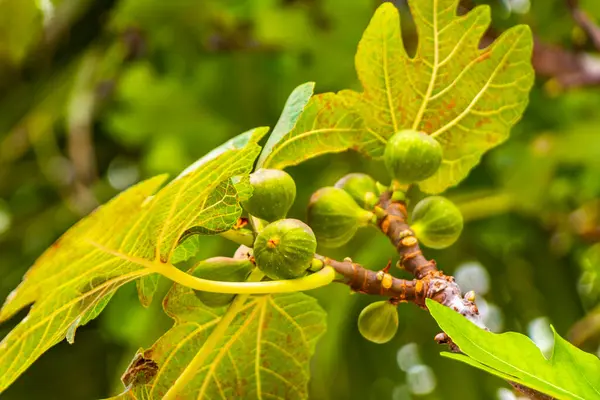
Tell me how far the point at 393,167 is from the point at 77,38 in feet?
5.26

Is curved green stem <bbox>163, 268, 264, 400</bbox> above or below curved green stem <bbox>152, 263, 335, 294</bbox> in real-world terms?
below

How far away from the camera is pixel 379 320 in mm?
699

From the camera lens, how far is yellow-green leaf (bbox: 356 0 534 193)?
793 mm

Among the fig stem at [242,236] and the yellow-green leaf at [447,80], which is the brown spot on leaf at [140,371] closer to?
the fig stem at [242,236]

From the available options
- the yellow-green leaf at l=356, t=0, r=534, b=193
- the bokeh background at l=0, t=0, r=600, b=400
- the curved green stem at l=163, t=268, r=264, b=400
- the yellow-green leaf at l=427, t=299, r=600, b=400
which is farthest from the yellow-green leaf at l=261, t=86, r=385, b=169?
the bokeh background at l=0, t=0, r=600, b=400

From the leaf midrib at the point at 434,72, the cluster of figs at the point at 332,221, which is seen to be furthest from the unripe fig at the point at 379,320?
the leaf midrib at the point at 434,72

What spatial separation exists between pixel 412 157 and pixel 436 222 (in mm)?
68

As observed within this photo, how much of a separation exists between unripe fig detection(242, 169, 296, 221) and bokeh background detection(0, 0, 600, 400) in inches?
41.3

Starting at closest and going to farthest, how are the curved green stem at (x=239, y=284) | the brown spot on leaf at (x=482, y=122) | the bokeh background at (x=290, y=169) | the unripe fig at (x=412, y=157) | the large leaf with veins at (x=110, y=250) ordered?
the large leaf with veins at (x=110, y=250)
the curved green stem at (x=239, y=284)
the unripe fig at (x=412, y=157)
the brown spot on leaf at (x=482, y=122)
the bokeh background at (x=290, y=169)

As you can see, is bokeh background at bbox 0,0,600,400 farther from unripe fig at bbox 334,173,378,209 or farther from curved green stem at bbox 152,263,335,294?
curved green stem at bbox 152,263,335,294

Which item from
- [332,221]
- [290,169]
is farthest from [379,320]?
[290,169]

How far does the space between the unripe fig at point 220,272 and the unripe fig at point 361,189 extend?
5.4 inches

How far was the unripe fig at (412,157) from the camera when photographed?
28.5 inches

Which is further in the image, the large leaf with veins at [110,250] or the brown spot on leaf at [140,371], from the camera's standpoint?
the brown spot on leaf at [140,371]
